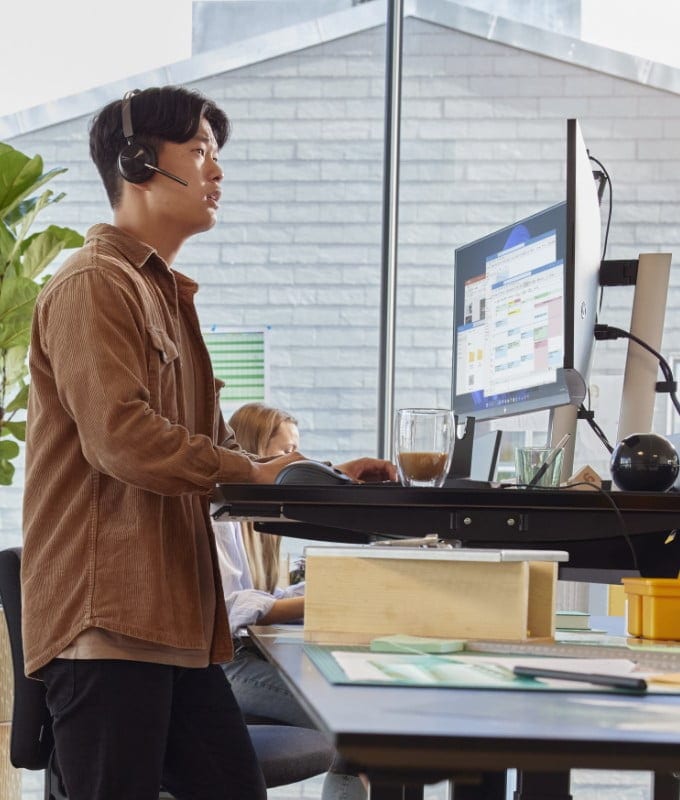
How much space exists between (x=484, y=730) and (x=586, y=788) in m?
3.35

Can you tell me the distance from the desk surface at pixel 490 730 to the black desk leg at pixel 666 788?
Result: 1.28 m

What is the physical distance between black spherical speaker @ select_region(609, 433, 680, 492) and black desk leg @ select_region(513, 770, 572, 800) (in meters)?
0.42

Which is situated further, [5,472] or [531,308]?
[5,472]

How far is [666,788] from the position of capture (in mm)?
2096

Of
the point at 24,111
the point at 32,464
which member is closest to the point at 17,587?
the point at 32,464

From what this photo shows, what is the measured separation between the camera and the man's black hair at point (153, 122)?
6.19ft

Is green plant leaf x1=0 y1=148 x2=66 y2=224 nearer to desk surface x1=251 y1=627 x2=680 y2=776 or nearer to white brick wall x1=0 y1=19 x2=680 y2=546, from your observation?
white brick wall x1=0 y1=19 x2=680 y2=546

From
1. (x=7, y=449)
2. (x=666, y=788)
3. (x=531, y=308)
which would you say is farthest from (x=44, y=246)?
(x=666, y=788)

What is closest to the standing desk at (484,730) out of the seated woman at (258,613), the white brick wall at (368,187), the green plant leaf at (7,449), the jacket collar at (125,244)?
the jacket collar at (125,244)

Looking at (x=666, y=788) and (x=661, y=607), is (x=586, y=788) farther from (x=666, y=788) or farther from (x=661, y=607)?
(x=661, y=607)

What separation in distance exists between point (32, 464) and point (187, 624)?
1.05 feet

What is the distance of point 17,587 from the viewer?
6.10 ft

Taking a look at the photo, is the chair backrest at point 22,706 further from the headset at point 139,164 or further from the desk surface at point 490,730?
the desk surface at point 490,730

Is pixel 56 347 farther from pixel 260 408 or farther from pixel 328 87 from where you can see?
pixel 328 87
